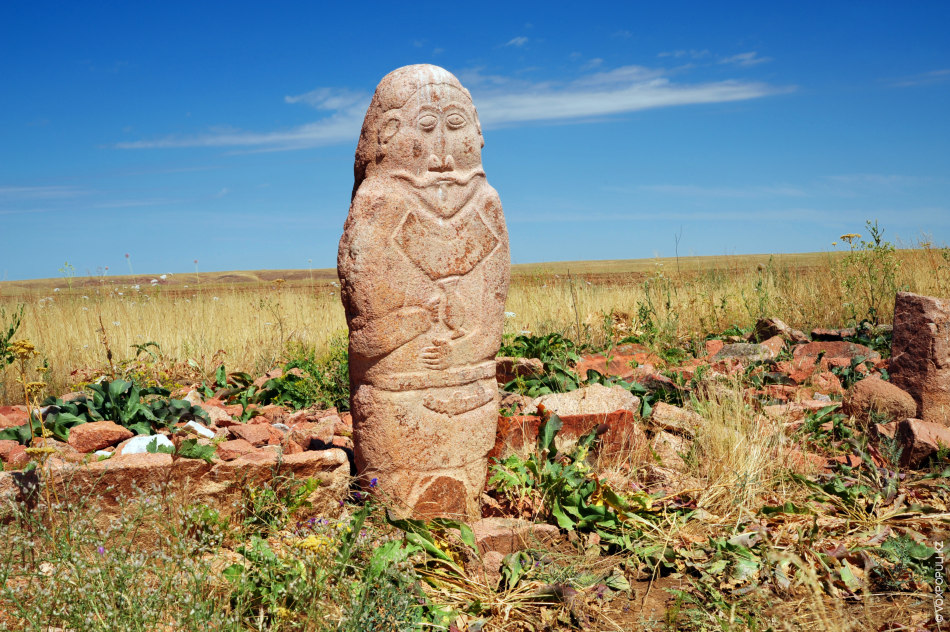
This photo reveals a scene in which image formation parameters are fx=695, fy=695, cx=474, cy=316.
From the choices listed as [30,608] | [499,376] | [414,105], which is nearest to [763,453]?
[499,376]

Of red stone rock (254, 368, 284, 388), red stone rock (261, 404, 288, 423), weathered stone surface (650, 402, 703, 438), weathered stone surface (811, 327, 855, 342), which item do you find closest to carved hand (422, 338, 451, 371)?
weathered stone surface (650, 402, 703, 438)

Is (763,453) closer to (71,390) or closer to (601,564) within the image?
(601,564)

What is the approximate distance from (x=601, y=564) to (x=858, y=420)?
2.46m

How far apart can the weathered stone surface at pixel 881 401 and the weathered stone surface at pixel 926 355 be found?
10cm

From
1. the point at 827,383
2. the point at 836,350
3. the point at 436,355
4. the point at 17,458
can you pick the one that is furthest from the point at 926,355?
the point at 17,458

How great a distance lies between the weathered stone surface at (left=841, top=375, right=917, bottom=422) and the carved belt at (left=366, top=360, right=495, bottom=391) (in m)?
2.81

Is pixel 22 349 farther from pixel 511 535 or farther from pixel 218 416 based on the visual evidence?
pixel 511 535

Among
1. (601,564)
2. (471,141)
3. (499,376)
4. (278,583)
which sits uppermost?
(471,141)

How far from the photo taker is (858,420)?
15.5 feet

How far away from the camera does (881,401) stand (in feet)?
15.3

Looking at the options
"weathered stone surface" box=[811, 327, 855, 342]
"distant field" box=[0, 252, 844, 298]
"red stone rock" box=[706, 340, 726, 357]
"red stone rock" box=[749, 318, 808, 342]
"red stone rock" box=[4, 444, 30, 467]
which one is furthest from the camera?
"distant field" box=[0, 252, 844, 298]

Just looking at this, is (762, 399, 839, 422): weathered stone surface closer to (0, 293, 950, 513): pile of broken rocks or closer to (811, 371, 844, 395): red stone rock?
(0, 293, 950, 513): pile of broken rocks

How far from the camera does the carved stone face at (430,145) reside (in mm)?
3486

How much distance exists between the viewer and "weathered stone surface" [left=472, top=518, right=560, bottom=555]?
11.1ft
